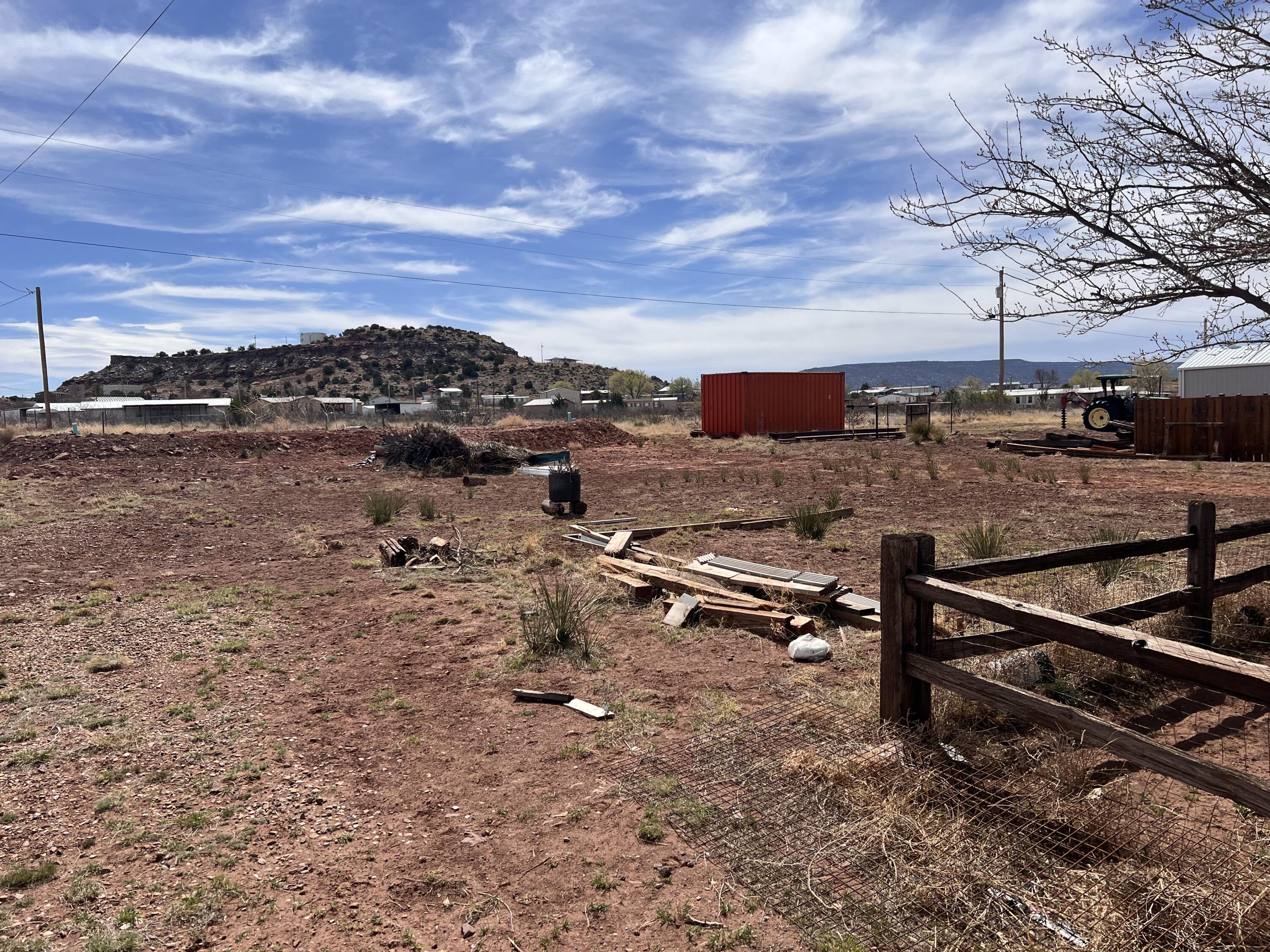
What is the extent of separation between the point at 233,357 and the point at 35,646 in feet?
336

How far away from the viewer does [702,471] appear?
74.3ft

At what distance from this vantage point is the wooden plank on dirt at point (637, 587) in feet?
26.4

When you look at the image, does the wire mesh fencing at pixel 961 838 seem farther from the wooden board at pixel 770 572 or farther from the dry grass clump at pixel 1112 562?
the wooden board at pixel 770 572

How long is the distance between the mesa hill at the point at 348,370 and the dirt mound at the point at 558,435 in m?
50.8

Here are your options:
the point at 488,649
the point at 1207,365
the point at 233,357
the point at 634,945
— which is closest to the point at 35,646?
the point at 488,649

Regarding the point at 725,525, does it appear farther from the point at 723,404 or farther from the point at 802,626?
the point at 723,404

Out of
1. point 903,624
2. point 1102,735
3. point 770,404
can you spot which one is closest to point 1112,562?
point 903,624

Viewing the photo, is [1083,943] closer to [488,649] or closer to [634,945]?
[634,945]

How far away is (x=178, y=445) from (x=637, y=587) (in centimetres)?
2884

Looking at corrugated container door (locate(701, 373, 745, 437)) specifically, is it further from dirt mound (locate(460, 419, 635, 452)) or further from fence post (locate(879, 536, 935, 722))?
fence post (locate(879, 536, 935, 722))

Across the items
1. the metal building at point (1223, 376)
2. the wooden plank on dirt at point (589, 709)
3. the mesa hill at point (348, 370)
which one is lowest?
→ the wooden plank on dirt at point (589, 709)

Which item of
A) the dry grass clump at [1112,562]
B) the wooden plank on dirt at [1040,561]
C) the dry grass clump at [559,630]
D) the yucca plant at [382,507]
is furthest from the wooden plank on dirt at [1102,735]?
the yucca plant at [382,507]

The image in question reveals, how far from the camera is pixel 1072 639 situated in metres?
3.37

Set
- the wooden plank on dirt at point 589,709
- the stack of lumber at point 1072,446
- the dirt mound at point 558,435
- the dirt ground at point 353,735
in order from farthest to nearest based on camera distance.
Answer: the dirt mound at point 558,435 < the stack of lumber at point 1072,446 < the wooden plank on dirt at point 589,709 < the dirt ground at point 353,735
